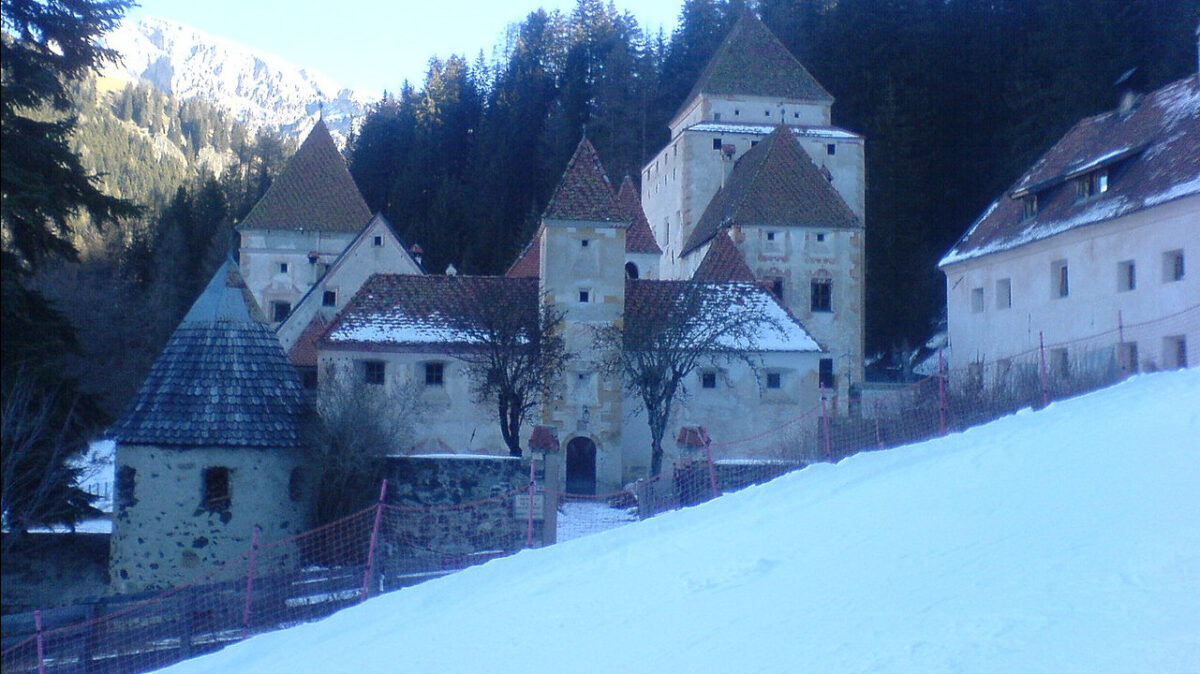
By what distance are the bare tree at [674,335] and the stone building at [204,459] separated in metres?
9.48

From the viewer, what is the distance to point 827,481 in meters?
14.9

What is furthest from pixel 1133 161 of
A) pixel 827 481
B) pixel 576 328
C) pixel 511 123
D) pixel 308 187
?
→ pixel 511 123

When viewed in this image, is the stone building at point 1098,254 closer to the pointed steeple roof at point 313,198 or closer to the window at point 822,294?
the window at point 822,294

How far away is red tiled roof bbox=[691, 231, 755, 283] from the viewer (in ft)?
119

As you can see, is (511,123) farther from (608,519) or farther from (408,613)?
(408,613)

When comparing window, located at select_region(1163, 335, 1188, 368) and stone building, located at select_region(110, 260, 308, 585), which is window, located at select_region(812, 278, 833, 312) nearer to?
window, located at select_region(1163, 335, 1188, 368)

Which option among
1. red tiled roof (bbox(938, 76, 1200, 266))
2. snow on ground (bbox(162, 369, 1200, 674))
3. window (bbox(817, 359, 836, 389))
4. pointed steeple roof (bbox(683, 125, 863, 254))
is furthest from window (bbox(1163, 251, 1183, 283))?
pointed steeple roof (bbox(683, 125, 863, 254))

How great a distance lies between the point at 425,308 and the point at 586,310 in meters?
4.37

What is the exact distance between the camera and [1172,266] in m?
23.7

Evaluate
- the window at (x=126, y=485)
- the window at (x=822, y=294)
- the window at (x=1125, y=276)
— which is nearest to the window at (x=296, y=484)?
the window at (x=126, y=485)

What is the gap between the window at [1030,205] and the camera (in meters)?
29.8

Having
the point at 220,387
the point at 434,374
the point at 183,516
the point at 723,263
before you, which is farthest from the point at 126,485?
the point at 723,263

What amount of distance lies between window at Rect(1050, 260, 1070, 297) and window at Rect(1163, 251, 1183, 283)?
369cm

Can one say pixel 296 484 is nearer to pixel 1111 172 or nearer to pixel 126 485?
pixel 126 485
